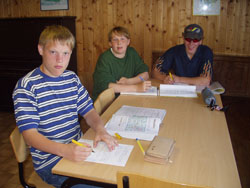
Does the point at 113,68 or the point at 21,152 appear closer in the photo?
the point at 21,152

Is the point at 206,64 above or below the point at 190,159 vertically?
above

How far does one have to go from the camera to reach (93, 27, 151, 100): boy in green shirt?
2238mm

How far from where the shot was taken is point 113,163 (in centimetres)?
112

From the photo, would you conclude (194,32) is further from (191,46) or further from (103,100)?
(103,100)

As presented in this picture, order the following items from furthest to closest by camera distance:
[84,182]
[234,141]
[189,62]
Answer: [234,141] → [189,62] → [84,182]

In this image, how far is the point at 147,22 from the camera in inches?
171

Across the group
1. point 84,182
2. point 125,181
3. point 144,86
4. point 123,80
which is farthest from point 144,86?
point 125,181

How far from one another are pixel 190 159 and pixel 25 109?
818mm

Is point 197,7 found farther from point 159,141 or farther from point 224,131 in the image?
point 159,141

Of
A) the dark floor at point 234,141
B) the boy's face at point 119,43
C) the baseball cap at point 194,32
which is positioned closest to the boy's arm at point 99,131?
the boy's face at point 119,43

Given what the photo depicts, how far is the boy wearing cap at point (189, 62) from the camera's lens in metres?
2.46

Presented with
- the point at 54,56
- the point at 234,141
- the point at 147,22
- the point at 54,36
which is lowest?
the point at 234,141

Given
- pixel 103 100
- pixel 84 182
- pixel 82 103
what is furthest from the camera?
pixel 103 100

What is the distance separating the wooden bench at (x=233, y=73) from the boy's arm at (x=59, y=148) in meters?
3.53
